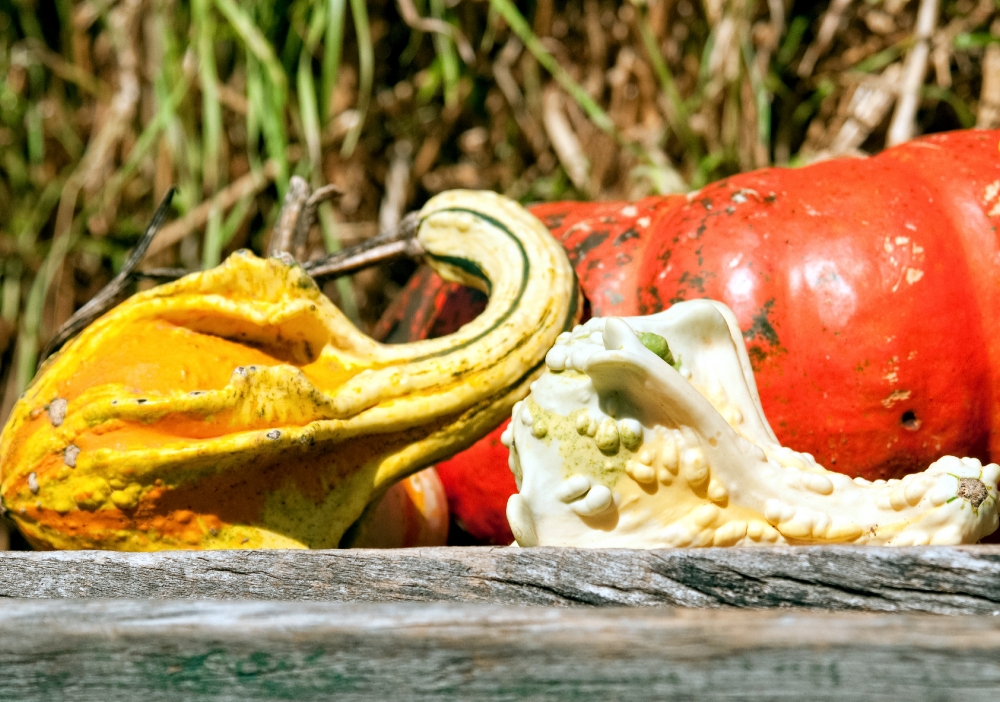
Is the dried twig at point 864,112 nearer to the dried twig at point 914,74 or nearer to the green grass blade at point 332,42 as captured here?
the dried twig at point 914,74

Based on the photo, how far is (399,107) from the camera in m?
1.82

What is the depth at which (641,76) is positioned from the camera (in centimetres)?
177

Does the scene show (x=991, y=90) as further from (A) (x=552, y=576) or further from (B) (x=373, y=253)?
(A) (x=552, y=576)

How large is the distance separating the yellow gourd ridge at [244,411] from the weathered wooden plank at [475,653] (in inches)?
9.3

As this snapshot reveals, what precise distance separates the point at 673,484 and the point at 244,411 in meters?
0.37

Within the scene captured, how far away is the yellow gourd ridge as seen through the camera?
775 mm

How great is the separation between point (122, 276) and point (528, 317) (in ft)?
1.52

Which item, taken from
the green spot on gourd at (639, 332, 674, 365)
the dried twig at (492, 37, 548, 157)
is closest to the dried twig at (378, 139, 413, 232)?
the dried twig at (492, 37, 548, 157)

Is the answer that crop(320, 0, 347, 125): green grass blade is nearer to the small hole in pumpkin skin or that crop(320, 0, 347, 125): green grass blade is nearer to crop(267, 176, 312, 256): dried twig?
crop(267, 176, 312, 256): dried twig

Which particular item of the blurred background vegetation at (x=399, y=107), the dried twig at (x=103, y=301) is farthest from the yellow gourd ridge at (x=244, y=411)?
the blurred background vegetation at (x=399, y=107)

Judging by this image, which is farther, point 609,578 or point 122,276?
point 122,276

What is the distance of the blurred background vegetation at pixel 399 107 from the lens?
1.63 m

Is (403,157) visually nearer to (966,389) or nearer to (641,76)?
(641,76)

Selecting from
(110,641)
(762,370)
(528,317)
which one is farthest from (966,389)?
(110,641)
